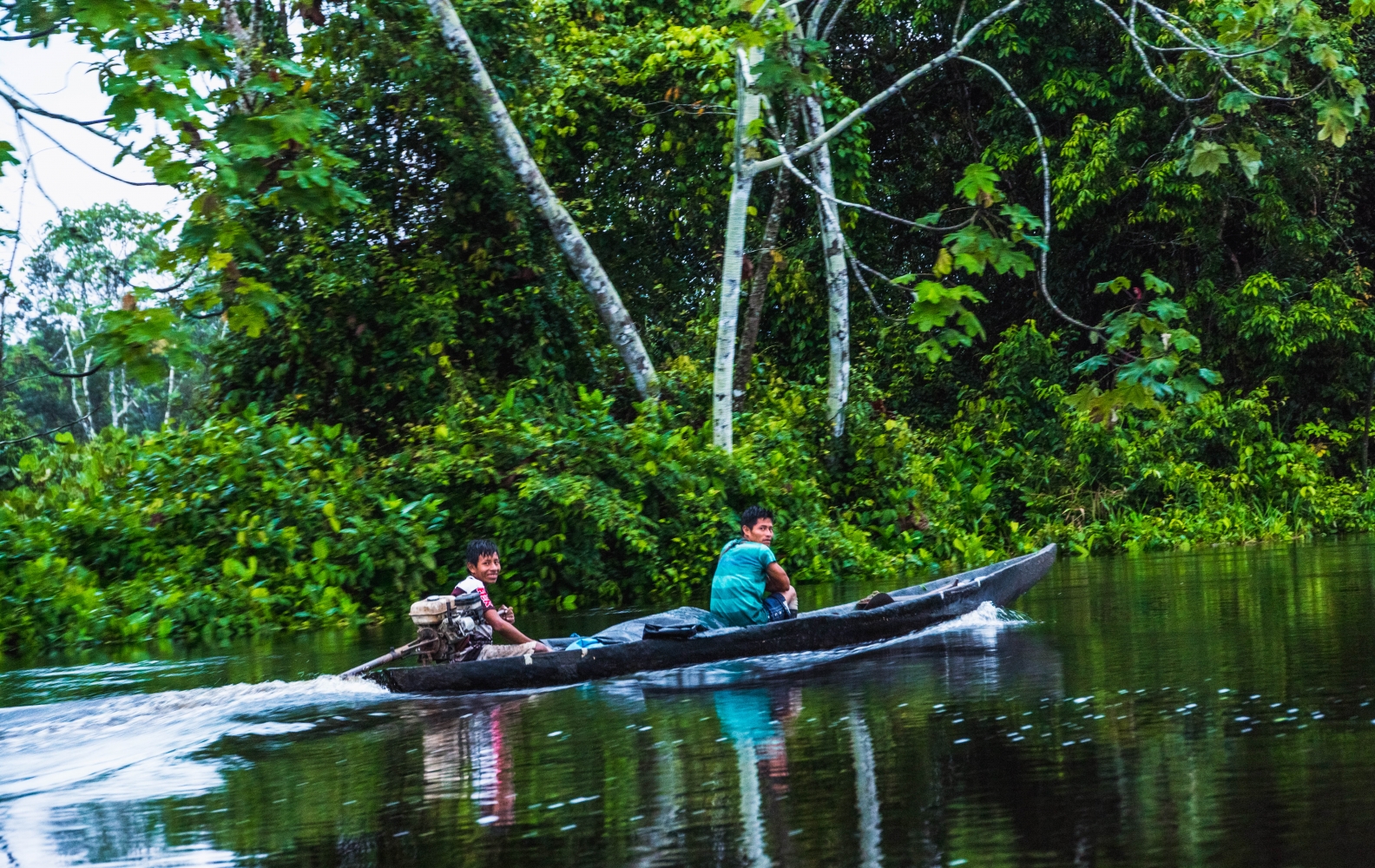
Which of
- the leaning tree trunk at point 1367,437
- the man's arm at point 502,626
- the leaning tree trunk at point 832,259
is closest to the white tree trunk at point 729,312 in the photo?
the leaning tree trunk at point 832,259

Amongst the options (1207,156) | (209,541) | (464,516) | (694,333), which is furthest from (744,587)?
(694,333)

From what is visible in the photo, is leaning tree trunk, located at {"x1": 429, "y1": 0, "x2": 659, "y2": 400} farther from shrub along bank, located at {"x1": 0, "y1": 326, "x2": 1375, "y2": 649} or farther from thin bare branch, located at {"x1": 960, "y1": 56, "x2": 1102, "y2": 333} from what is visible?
thin bare branch, located at {"x1": 960, "y1": 56, "x2": 1102, "y2": 333}

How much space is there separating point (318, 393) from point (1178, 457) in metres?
11.6

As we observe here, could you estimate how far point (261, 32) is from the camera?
51.7 ft

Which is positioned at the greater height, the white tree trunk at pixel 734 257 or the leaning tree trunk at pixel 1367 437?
the white tree trunk at pixel 734 257

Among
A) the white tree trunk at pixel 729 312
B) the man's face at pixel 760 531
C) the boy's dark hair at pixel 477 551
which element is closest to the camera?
the boy's dark hair at pixel 477 551

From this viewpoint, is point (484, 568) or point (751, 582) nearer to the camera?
point (484, 568)

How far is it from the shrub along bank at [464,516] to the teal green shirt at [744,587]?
4.57 metres

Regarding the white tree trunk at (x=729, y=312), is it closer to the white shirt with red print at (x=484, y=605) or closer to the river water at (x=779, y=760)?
the river water at (x=779, y=760)

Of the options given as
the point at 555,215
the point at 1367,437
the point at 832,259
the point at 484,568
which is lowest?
the point at 484,568

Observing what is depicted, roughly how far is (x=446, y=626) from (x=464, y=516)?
6226 mm

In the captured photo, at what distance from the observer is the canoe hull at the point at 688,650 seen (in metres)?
7.67

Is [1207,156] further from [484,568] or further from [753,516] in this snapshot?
[484,568]

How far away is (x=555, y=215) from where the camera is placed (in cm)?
1477
